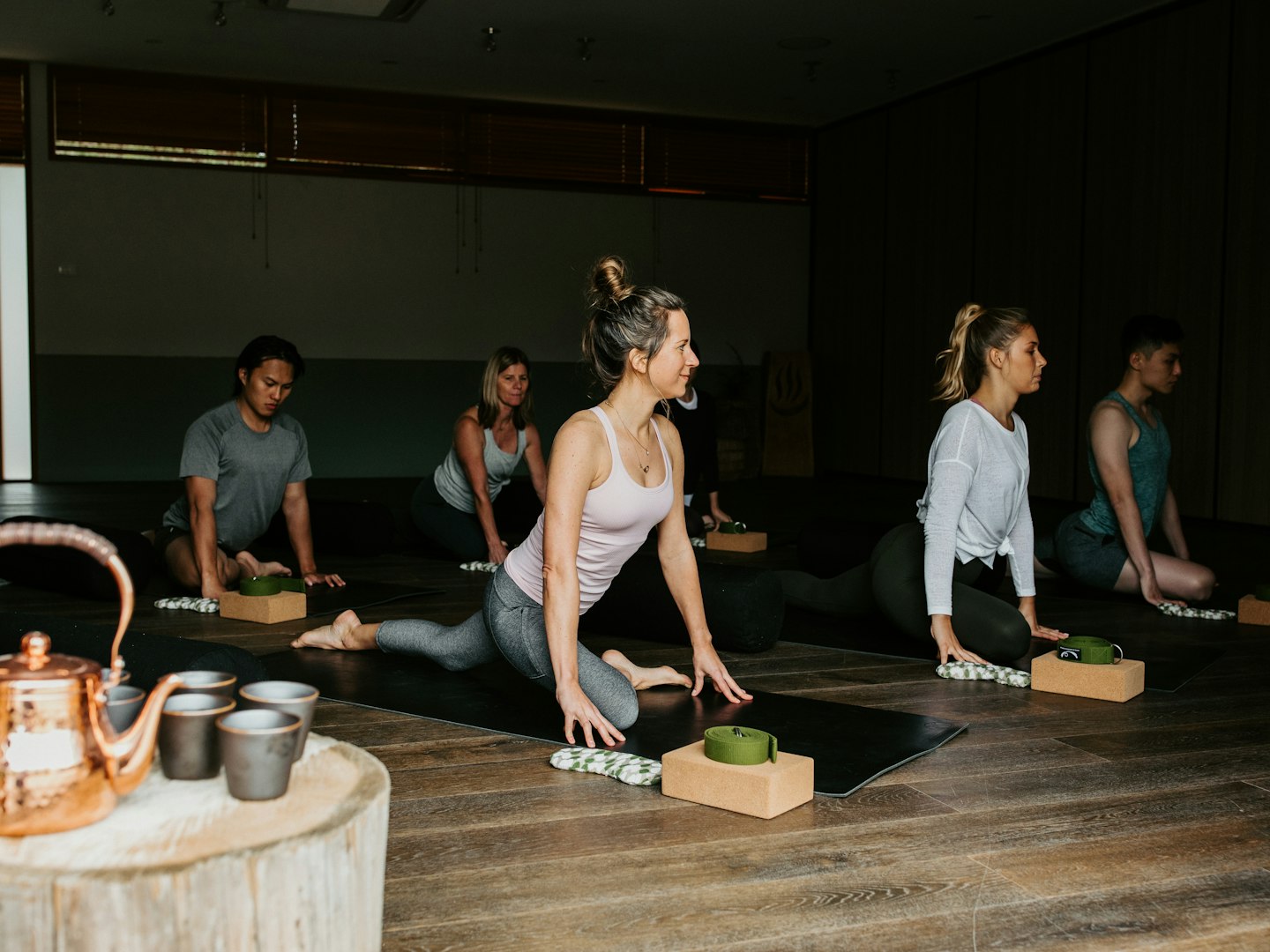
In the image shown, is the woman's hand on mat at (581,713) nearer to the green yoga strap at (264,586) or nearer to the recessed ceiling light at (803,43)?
the green yoga strap at (264,586)

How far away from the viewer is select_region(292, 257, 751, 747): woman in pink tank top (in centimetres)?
243

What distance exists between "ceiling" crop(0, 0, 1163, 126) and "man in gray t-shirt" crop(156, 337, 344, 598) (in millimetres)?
3691

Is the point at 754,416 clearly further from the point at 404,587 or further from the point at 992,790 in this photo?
the point at 992,790

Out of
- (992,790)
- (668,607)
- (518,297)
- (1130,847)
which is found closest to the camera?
(1130,847)

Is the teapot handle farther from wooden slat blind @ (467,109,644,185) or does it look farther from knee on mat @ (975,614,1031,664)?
wooden slat blind @ (467,109,644,185)

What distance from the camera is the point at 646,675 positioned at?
2941mm

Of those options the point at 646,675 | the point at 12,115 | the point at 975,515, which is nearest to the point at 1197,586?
the point at 975,515

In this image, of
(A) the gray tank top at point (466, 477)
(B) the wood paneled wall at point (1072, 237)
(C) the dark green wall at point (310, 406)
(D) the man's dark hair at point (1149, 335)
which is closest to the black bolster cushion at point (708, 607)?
(A) the gray tank top at point (466, 477)

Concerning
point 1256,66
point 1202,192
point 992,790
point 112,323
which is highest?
point 1256,66

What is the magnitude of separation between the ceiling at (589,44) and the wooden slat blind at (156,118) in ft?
0.49

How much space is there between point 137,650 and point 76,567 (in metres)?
2.23

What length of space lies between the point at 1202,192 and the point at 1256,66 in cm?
68

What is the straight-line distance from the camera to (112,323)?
877 centimetres

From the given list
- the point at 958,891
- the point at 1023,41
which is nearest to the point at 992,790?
the point at 958,891
